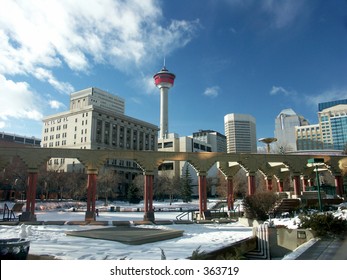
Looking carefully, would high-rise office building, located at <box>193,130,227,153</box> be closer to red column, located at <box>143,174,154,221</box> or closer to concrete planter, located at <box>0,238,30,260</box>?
red column, located at <box>143,174,154,221</box>

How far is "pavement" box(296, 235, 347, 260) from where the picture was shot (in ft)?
26.7

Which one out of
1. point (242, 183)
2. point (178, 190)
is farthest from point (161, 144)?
point (242, 183)

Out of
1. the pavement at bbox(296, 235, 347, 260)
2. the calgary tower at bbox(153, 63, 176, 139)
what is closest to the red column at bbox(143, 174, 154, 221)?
the pavement at bbox(296, 235, 347, 260)

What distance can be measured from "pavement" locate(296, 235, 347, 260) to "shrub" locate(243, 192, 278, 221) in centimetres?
778

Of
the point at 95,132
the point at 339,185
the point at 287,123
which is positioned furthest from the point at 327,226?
the point at 287,123

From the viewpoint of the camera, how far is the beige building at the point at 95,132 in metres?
81.4

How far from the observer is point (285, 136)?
527ft

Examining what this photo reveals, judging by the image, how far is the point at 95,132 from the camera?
81875mm

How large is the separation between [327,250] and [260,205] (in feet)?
32.9

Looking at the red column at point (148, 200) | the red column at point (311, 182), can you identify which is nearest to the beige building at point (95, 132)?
the red column at point (148, 200)

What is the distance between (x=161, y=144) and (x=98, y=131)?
31.1 meters

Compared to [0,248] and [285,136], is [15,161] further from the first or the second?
[285,136]

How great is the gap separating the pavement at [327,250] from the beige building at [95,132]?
234ft

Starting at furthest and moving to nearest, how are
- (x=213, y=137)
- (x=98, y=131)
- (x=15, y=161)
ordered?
(x=213, y=137), (x=98, y=131), (x=15, y=161)
